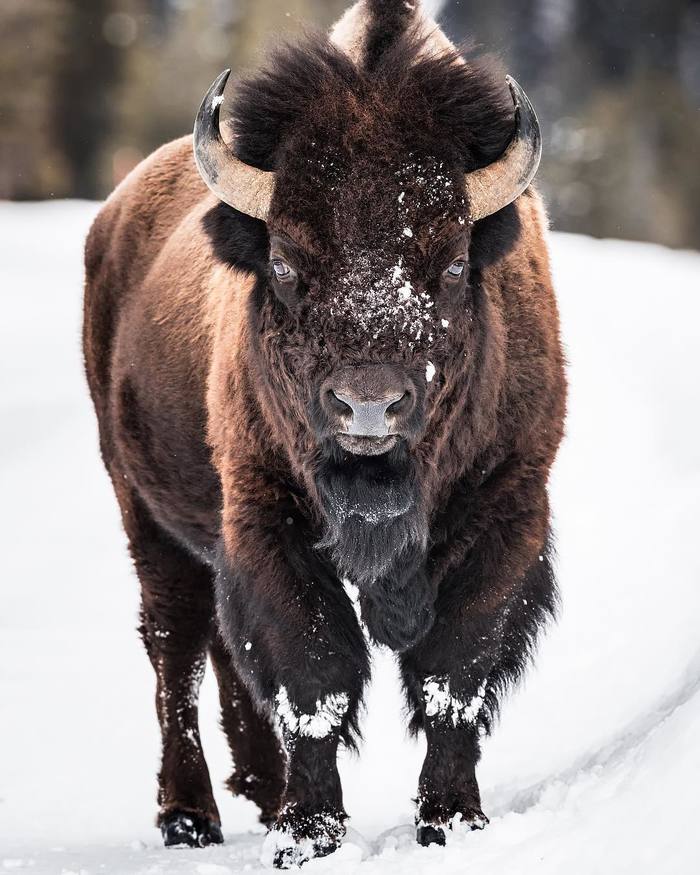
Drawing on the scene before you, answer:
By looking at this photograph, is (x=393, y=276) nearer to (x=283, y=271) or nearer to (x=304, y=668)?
(x=283, y=271)

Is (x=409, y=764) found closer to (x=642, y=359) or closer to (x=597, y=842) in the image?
(x=597, y=842)

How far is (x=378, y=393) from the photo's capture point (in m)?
4.52

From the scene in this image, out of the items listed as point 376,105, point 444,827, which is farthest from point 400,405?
point 444,827

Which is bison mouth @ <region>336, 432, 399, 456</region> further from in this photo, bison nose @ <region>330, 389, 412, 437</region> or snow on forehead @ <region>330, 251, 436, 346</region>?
snow on forehead @ <region>330, 251, 436, 346</region>

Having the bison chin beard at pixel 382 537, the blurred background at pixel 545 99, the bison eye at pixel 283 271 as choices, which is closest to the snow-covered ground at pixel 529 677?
the bison chin beard at pixel 382 537

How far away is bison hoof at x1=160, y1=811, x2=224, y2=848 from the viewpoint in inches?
255

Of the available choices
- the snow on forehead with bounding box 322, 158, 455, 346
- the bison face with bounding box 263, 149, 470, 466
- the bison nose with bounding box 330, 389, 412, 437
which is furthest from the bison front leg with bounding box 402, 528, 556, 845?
the snow on forehead with bounding box 322, 158, 455, 346

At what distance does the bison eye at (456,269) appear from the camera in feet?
16.1

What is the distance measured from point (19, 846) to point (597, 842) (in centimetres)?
316

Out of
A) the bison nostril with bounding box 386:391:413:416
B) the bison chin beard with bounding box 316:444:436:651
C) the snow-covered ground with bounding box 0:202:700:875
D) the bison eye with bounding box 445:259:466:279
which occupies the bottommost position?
the snow-covered ground with bounding box 0:202:700:875

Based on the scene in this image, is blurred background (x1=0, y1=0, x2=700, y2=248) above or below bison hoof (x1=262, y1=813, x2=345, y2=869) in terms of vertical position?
below

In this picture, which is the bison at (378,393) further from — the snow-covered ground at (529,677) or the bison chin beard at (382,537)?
the snow-covered ground at (529,677)

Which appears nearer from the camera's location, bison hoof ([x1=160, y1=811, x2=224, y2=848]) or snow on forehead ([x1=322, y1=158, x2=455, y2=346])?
snow on forehead ([x1=322, y1=158, x2=455, y2=346])

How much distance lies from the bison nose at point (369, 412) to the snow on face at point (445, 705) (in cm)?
119
